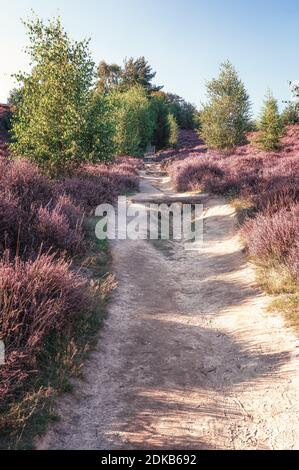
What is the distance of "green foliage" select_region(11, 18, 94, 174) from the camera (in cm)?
1380

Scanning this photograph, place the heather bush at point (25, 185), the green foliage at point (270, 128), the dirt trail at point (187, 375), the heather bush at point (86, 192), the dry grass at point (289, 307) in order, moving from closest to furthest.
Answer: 1. the dirt trail at point (187, 375)
2. the dry grass at point (289, 307)
3. the heather bush at point (25, 185)
4. the heather bush at point (86, 192)
5. the green foliage at point (270, 128)

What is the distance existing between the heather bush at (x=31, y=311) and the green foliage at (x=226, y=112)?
29797 millimetres

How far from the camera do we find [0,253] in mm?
6324

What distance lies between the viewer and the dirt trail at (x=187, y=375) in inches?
152

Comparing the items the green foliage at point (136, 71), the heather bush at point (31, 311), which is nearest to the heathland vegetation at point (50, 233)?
the heather bush at point (31, 311)

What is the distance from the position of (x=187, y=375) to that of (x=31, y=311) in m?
2.11

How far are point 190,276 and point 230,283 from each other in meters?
1.09

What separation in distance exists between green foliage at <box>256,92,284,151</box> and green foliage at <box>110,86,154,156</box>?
1082 centimetres

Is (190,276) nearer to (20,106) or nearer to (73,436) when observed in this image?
(73,436)

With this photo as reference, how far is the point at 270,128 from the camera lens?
28750 millimetres

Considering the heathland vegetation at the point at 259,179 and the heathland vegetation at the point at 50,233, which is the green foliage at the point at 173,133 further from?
the heathland vegetation at the point at 50,233

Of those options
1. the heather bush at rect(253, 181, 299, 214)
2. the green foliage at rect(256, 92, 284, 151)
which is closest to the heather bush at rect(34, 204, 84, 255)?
the heather bush at rect(253, 181, 299, 214)

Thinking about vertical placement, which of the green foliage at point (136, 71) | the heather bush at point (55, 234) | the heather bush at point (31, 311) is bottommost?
the heather bush at point (31, 311)
